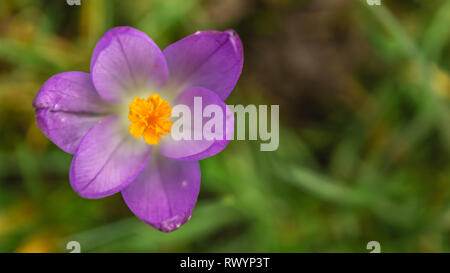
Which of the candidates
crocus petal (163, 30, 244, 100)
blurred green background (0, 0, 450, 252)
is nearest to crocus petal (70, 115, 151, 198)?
crocus petal (163, 30, 244, 100)

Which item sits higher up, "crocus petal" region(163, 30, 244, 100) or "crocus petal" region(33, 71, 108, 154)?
"crocus petal" region(163, 30, 244, 100)

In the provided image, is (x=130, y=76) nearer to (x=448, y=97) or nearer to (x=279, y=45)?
(x=279, y=45)

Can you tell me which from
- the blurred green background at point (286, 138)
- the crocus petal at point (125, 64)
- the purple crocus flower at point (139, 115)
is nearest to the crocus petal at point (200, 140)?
the purple crocus flower at point (139, 115)

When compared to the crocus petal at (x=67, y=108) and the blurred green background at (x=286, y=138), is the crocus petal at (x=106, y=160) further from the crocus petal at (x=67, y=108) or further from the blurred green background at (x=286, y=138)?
the blurred green background at (x=286, y=138)

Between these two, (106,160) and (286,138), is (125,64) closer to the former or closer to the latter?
(106,160)

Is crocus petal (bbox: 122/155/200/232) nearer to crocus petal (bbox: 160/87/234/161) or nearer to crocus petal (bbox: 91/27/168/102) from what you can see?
crocus petal (bbox: 160/87/234/161)

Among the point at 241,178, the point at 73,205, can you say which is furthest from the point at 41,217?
the point at 241,178
